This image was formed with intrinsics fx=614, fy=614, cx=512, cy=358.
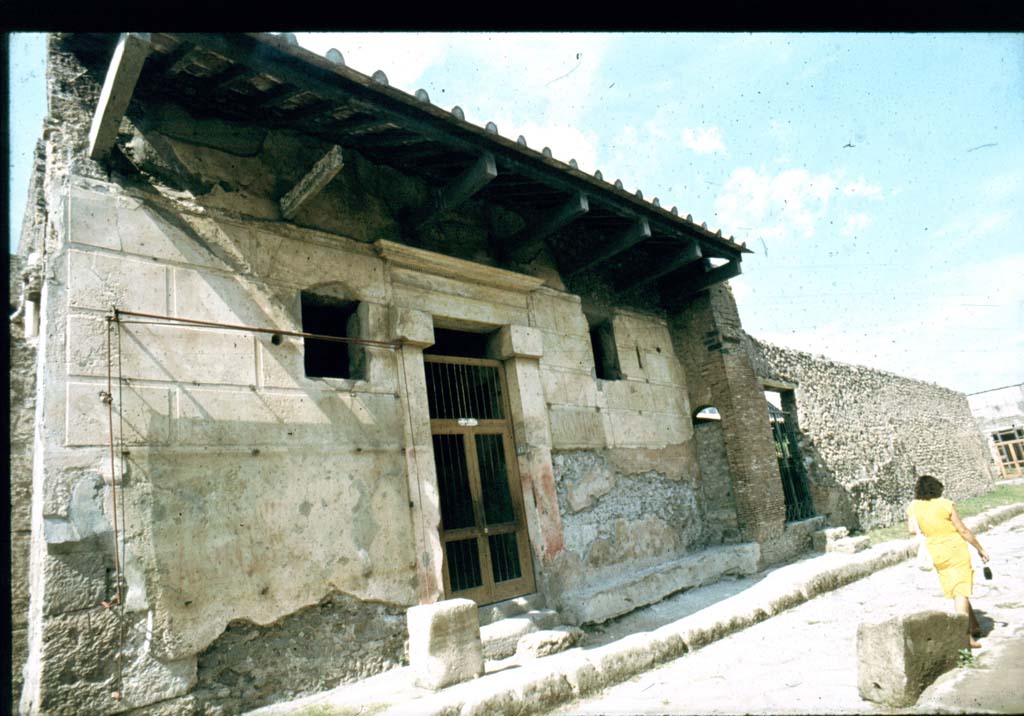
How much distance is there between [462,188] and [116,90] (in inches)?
103

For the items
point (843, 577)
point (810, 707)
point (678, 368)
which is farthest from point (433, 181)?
point (843, 577)

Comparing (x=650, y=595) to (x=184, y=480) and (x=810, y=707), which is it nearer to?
(x=810, y=707)

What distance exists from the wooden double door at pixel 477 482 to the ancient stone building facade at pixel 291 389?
28 mm

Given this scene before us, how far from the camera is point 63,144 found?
13.1ft

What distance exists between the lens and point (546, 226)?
21.0 ft

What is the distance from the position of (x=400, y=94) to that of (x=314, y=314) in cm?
222

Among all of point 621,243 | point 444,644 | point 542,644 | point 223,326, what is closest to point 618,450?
point 621,243

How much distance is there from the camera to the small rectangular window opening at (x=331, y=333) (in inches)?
205

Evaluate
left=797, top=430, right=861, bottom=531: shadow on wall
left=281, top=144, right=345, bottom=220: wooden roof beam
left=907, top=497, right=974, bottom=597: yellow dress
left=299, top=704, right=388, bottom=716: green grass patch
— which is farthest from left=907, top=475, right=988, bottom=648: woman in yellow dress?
left=797, top=430, right=861, bottom=531: shadow on wall

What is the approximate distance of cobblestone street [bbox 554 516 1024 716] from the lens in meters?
3.34

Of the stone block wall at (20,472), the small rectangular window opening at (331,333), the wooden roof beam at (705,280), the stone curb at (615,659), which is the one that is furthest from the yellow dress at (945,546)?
the stone block wall at (20,472)

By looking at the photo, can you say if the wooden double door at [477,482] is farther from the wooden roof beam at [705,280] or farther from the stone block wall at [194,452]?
the wooden roof beam at [705,280]

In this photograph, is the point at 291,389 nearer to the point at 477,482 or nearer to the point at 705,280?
the point at 477,482

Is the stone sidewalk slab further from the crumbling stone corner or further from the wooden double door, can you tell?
the wooden double door
